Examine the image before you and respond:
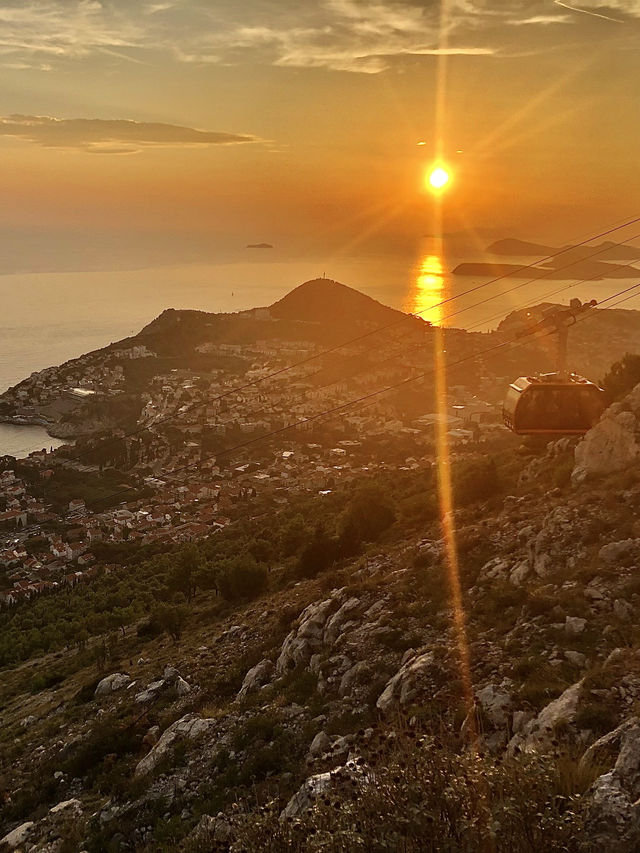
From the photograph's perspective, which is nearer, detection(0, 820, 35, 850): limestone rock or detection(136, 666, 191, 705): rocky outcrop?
detection(0, 820, 35, 850): limestone rock

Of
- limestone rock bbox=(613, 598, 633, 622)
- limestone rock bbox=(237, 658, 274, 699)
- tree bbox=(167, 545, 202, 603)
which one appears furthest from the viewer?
tree bbox=(167, 545, 202, 603)

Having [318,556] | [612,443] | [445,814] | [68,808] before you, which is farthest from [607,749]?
[318,556]

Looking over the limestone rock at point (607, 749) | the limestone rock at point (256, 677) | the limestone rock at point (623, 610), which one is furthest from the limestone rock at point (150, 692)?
the limestone rock at point (607, 749)

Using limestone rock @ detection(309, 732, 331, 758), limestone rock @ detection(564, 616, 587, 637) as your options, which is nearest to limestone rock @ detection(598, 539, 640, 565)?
limestone rock @ detection(564, 616, 587, 637)

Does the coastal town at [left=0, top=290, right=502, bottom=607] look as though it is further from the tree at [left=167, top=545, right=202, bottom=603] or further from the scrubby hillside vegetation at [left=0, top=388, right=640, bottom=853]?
the scrubby hillside vegetation at [left=0, top=388, right=640, bottom=853]

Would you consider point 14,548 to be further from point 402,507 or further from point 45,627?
point 402,507

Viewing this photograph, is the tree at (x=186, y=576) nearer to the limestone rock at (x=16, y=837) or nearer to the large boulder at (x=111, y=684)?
the large boulder at (x=111, y=684)

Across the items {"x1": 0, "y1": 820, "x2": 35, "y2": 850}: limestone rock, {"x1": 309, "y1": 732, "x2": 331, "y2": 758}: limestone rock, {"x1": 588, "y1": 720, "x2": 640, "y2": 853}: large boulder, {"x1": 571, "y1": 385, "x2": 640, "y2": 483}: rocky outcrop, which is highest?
{"x1": 571, "y1": 385, "x2": 640, "y2": 483}: rocky outcrop

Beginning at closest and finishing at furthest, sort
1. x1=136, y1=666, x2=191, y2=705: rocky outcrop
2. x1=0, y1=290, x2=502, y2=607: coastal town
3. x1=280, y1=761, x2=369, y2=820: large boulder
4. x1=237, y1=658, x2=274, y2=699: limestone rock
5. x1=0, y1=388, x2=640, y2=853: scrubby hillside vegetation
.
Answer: x1=0, y1=388, x2=640, y2=853: scrubby hillside vegetation, x1=280, y1=761, x2=369, y2=820: large boulder, x1=237, y1=658, x2=274, y2=699: limestone rock, x1=136, y1=666, x2=191, y2=705: rocky outcrop, x1=0, y1=290, x2=502, y2=607: coastal town

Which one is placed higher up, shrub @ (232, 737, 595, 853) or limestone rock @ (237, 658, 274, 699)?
shrub @ (232, 737, 595, 853)
